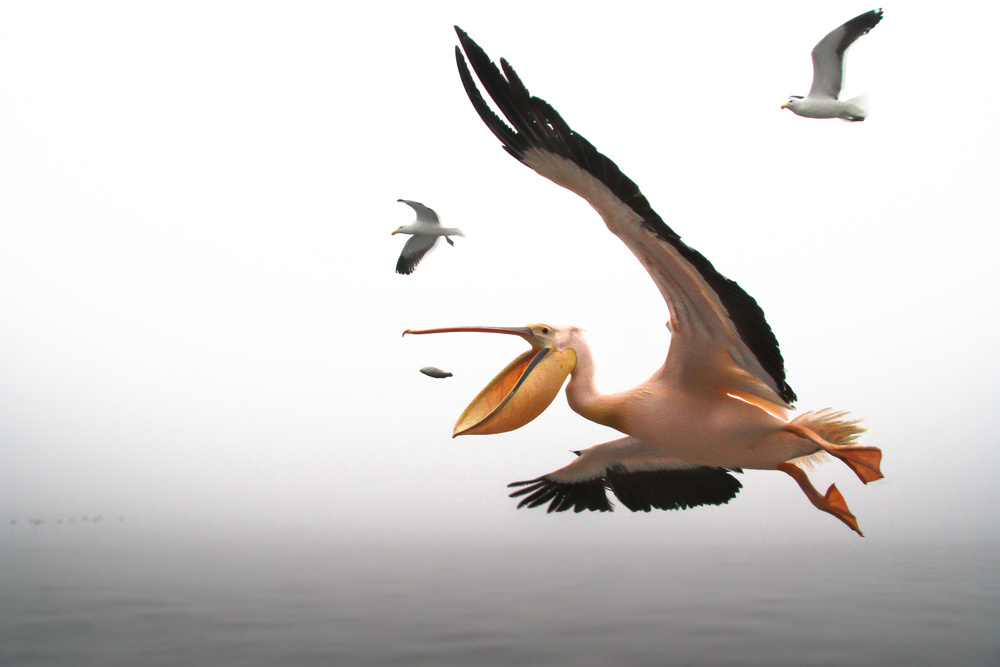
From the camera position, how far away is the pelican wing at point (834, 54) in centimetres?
411

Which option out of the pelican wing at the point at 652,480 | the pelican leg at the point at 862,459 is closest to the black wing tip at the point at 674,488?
the pelican wing at the point at 652,480

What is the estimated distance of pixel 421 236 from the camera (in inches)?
253

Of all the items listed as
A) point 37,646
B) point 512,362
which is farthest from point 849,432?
point 37,646

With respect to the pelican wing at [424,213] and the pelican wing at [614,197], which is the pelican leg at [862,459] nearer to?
the pelican wing at [614,197]

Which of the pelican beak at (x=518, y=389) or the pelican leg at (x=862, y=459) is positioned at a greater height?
the pelican beak at (x=518, y=389)

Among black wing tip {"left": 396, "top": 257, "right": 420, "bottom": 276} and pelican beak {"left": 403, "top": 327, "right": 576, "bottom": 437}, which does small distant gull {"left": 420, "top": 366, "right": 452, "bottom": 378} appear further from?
black wing tip {"left": 396, "top": 257, "right": 420, "bottom": 276}

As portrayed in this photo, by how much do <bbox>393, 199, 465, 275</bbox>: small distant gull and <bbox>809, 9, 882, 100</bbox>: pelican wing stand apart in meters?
3.67

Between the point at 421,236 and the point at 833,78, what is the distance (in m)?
4.26

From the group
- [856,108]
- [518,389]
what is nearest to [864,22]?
[856,108]

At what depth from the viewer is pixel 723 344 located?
2643mm

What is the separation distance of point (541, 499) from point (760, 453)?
1625mm

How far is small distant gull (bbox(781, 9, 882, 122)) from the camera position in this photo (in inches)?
148

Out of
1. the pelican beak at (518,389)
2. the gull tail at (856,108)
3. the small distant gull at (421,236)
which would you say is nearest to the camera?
the pelican beak at (518,389)

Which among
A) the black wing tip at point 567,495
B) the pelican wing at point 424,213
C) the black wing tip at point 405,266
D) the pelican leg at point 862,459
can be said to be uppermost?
the pelican wing at point 424,213
